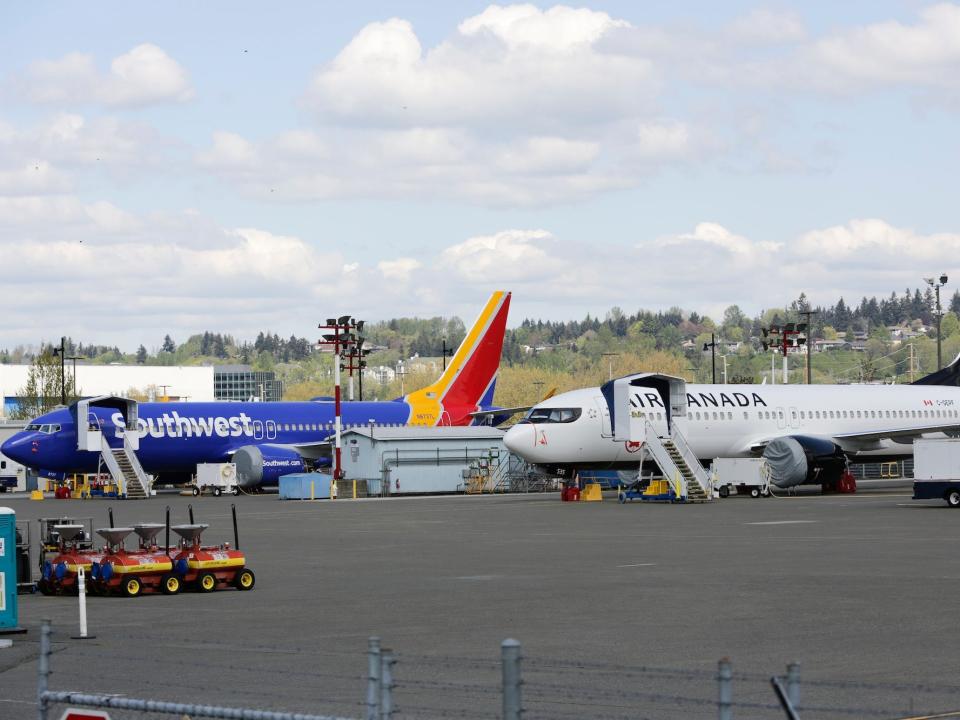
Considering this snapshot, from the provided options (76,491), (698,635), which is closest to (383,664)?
(698,635)

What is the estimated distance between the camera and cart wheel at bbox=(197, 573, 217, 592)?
2414 cm

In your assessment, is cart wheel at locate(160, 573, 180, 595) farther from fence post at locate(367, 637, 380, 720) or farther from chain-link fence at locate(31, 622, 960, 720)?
fence post at locate(367, 637, 380, 720)

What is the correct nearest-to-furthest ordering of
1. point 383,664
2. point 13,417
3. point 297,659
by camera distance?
point 383,664 → point 297,659 → point 13,417

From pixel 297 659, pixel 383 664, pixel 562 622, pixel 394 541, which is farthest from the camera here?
pixel 394 541

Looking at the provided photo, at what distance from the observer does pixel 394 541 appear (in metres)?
35.3

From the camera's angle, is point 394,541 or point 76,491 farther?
point 76,491

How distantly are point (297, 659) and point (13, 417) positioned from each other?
149m

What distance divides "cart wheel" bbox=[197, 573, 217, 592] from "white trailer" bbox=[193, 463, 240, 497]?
45.6 metres

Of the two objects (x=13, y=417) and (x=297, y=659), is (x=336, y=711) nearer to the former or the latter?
(x=297, y=659)

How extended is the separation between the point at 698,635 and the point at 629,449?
37397 millimetres

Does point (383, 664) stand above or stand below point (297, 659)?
above

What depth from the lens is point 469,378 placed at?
8106 centimetres

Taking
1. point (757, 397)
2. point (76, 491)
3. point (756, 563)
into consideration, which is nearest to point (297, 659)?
point (756, 563)

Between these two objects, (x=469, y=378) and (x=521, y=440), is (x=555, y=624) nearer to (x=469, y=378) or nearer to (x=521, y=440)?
(x=521, y=440)
